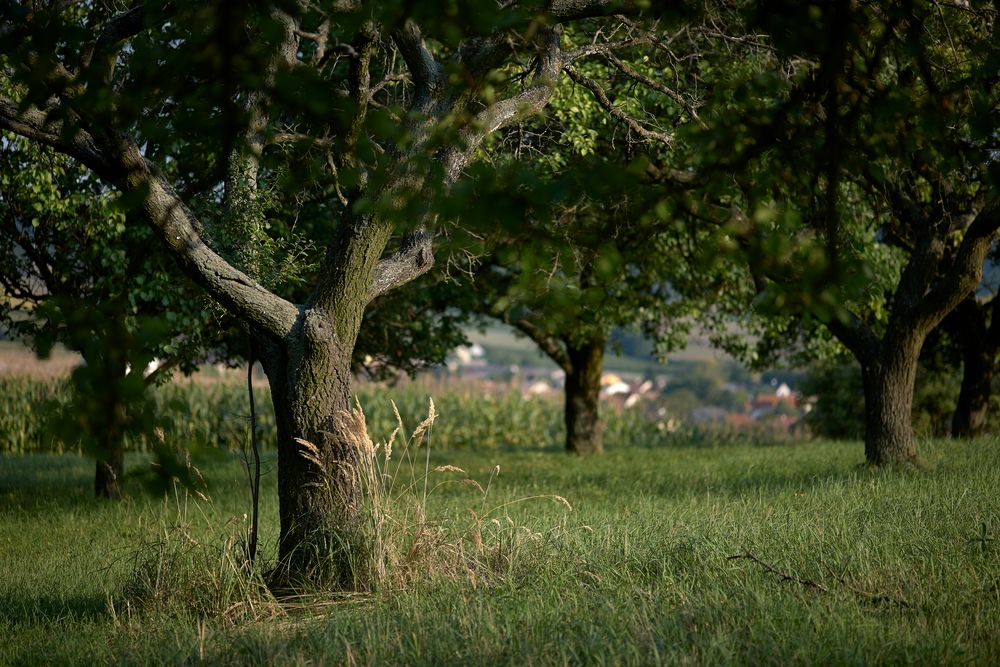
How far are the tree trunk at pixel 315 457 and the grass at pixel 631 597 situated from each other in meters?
0.36

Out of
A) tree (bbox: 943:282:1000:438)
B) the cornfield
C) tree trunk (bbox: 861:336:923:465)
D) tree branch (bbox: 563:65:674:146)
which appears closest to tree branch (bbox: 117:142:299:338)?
tree branch (bbox: 563:65:674:146)

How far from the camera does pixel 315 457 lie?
6.85 metres

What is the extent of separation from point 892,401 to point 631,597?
23.4ft

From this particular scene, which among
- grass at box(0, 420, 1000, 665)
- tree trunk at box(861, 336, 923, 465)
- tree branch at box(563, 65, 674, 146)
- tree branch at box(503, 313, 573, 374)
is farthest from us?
tree branch at box(503, 313, 573, 374)

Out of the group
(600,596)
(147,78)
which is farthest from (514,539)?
(147,78)

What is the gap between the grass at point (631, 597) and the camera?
500 centimetres

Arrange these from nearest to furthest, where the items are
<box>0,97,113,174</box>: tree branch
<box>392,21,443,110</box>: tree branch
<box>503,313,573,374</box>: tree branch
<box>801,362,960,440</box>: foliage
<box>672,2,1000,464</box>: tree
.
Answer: <box>672,2,1000,464</box>: tree, <box>0,97,113,174</box>: tree branch, <box>392,21,443,110</box>: tree branch, <box>503,313,573,374</box>: tree branch, <box>801,362,960,440</box>: foliage

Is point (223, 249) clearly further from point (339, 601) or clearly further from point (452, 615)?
point (452, 615)

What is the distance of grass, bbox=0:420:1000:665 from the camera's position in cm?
500

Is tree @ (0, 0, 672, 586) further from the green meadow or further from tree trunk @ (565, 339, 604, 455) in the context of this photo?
tree trunk @ (565, 339, 604, 455)

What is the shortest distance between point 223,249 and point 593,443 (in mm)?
12792

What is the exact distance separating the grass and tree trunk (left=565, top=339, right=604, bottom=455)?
8.83m

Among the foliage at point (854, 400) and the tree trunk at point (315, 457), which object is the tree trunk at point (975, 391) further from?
the tree trunk at point (315, 457)

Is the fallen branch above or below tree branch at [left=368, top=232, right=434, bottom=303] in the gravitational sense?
below
